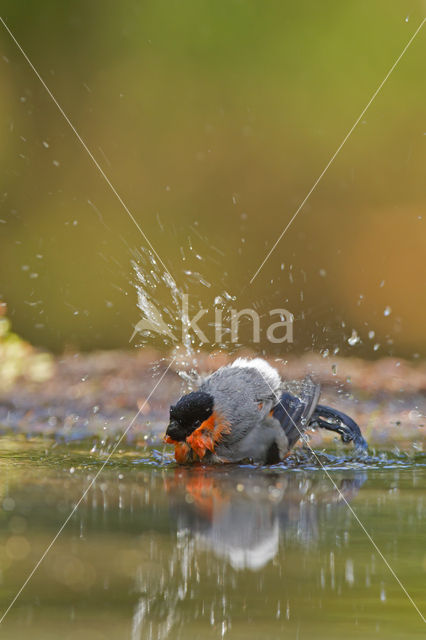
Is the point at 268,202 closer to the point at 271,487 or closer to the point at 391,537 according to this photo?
the point at 271,487

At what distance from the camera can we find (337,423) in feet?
18.9

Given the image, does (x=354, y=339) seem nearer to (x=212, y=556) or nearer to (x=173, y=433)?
(x=173, y=433)

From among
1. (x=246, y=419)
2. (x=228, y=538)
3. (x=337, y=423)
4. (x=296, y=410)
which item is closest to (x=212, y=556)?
(x=228, y=538)

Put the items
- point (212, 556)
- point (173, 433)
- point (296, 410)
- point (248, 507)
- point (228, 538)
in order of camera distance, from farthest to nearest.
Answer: point (296, 410) < point (173, 433) < point (248, 507) < point (228, 538) < point (212, 556)

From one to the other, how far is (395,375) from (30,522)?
20.9ft

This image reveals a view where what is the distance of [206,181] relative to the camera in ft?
36.3

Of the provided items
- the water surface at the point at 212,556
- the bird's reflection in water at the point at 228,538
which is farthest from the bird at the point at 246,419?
the water surface at the point at 212,556

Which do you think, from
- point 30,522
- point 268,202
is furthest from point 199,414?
point 268,202

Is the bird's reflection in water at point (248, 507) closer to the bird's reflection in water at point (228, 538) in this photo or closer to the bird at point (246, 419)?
the bird's reflection in water at point (228, 538)

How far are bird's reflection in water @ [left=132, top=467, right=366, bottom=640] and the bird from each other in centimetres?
33

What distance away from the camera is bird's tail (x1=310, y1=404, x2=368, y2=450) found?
5.63 metres

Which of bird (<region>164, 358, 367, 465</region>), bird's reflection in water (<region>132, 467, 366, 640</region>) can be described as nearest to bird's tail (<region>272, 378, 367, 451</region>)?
bird (<region>164, 358, 367, 465</region>)

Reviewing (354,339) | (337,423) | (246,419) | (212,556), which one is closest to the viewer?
(212,556)

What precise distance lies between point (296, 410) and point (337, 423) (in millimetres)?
392
